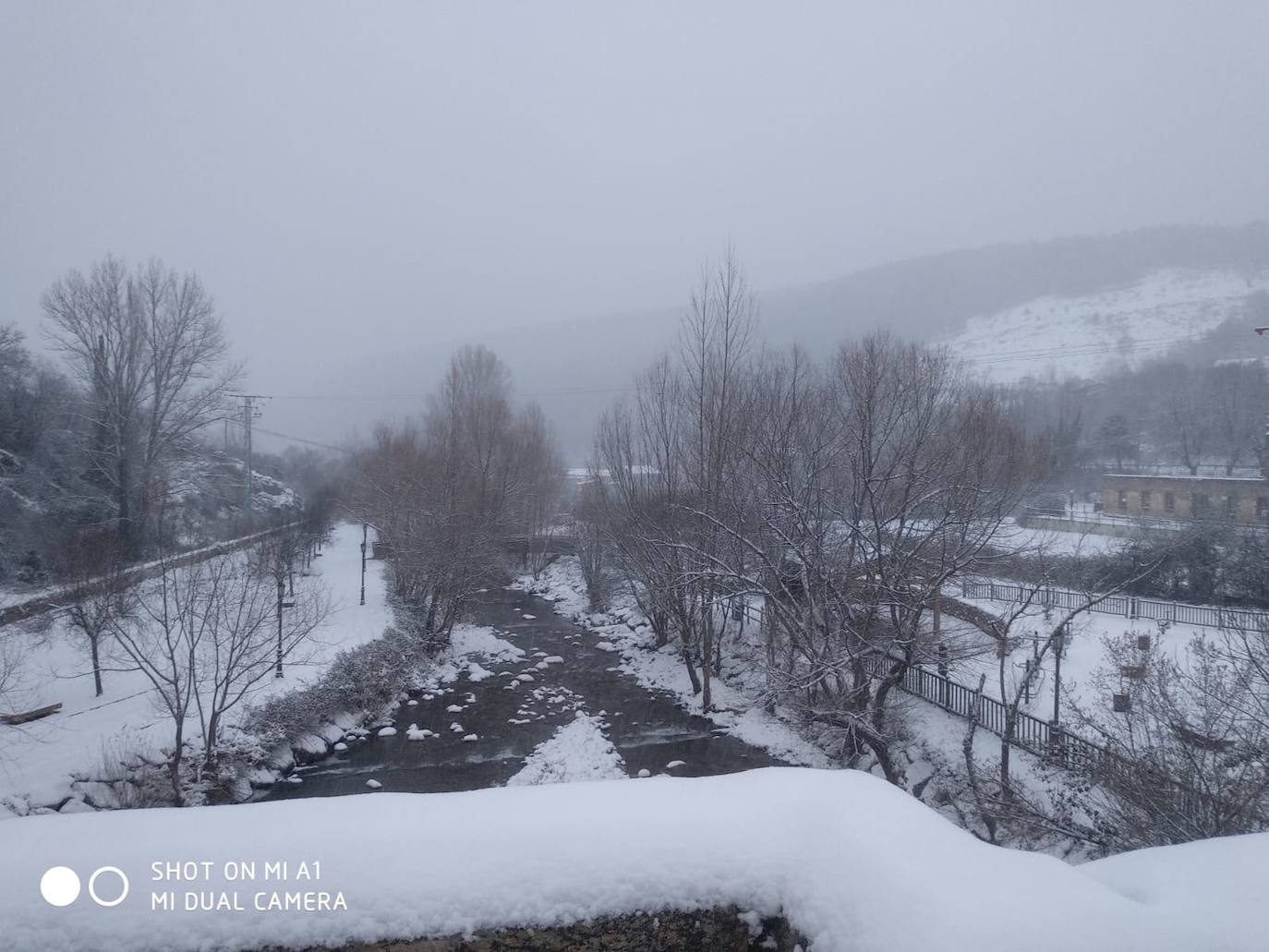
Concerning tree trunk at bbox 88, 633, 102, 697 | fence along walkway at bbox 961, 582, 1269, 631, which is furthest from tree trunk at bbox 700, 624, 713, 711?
tree trunk at bbox 88, 633, 102, 697

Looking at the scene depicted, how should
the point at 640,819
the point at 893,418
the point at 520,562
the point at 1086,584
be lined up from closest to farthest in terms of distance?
the point at 640,819 < the point at 893,418 < the point at 1086,584 < the point at 520,562

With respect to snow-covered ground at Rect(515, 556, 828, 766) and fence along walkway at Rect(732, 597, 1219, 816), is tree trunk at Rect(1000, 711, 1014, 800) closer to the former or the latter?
fence along walkway at Rect(732, 597, 1219, 816)

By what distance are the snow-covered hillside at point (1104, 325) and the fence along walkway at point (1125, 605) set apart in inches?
269

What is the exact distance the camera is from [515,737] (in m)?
11.3

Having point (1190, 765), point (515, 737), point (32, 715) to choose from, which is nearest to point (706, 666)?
point (515, 737)

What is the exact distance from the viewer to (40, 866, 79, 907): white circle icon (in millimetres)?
2045

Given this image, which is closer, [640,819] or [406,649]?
[640,819]

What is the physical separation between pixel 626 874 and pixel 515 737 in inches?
385

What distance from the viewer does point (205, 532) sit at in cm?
1575

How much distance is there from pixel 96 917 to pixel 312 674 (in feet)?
35.0

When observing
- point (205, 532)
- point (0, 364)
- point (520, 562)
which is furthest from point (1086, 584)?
point (0, 364)

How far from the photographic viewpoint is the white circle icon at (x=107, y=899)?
2059 mm

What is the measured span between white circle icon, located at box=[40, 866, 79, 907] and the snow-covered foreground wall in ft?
0.09

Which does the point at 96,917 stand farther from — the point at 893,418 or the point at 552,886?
the point at 893,418
